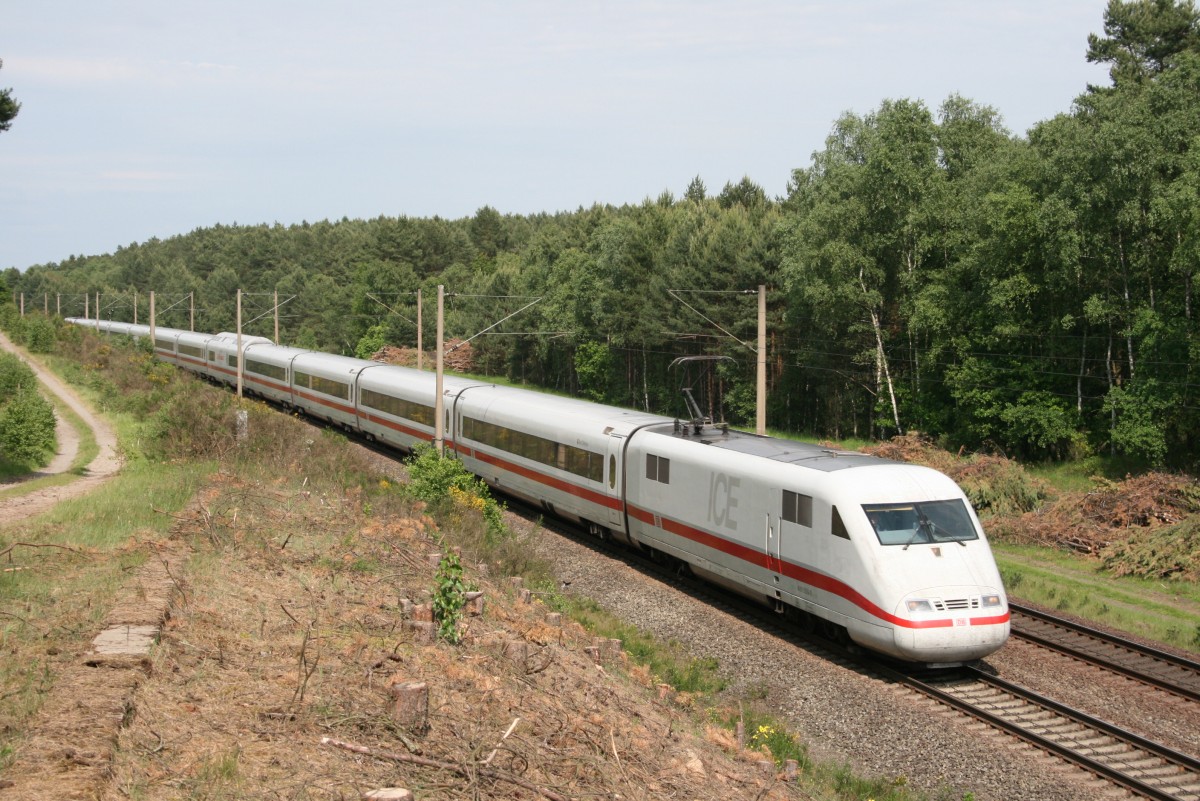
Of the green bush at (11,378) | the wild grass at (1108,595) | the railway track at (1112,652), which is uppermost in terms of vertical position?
the green bush at (11,378)

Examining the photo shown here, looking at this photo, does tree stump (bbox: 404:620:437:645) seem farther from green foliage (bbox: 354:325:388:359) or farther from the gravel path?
green foliage (bbox: 354:325:388:359)

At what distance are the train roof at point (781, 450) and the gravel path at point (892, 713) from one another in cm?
288

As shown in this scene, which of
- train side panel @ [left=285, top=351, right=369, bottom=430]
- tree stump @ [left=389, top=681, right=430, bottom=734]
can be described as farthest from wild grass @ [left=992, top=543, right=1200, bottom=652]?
train side panel @ [left=285, top=351, right=369, bottom=430]

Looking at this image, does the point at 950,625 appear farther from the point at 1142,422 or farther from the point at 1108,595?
the point at 1142,422

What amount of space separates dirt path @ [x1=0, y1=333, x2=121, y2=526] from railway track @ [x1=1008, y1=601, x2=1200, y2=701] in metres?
18.0

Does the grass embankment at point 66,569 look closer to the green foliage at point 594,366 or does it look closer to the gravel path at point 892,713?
the gravel path at point 892,713

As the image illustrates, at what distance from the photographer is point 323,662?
33.3 ft

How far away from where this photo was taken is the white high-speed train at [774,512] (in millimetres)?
14203

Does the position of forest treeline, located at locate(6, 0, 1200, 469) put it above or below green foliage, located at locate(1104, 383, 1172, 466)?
above

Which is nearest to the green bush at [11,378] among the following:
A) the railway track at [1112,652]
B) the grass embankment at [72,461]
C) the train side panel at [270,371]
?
the grass embankment at [72,461]

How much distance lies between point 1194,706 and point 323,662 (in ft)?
37.2

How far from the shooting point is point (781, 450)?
1805 cm

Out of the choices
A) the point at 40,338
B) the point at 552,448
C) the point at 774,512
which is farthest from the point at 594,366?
the point at 774,512

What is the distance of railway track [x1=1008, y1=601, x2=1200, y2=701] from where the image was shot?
1467cm
